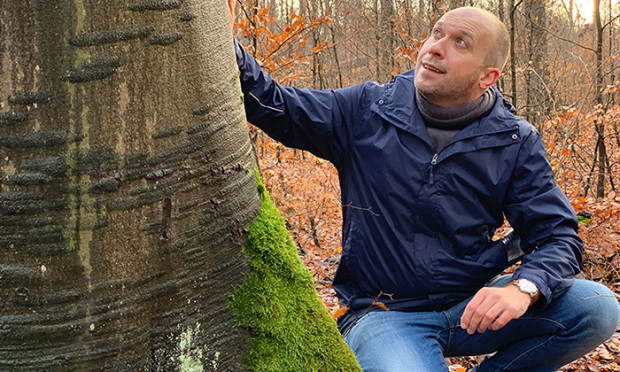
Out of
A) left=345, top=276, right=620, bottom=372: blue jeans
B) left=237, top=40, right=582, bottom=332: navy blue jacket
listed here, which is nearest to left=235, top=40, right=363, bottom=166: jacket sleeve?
left=237, top=40, right=582, bottom=332: navy blue jacket

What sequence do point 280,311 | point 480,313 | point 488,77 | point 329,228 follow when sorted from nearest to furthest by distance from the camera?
point 280,311
point 480,313
point 488,77
point 329,228

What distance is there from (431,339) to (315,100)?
1.30 m

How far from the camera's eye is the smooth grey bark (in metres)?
1.11

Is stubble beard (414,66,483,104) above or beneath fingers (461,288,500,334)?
above

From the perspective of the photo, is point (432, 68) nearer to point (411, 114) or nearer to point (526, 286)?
point (411, 114)

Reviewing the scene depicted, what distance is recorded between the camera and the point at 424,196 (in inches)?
100

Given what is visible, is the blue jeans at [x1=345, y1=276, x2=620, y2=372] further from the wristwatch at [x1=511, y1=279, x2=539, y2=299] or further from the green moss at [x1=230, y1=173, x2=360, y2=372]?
the green moss at [x1=230, y1=173, x2=360, y2=372]

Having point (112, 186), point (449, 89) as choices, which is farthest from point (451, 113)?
point (112, 186)

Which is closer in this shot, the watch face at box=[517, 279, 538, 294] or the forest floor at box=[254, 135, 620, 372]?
the watch face at box=[517, 279, 538, 294]

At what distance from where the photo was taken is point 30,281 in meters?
1.15

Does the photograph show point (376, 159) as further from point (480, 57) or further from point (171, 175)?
point (171, 175)

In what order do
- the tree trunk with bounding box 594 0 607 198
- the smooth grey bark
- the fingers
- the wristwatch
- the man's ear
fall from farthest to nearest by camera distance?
the tree trunk with bounding box 594 0 607 198
the man's ear
the wristwatch
the fingers
the smooth grey bark

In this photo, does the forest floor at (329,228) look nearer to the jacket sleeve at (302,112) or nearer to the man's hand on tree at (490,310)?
the man's hand on tree at (490,310)

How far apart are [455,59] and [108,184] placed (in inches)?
80.8
